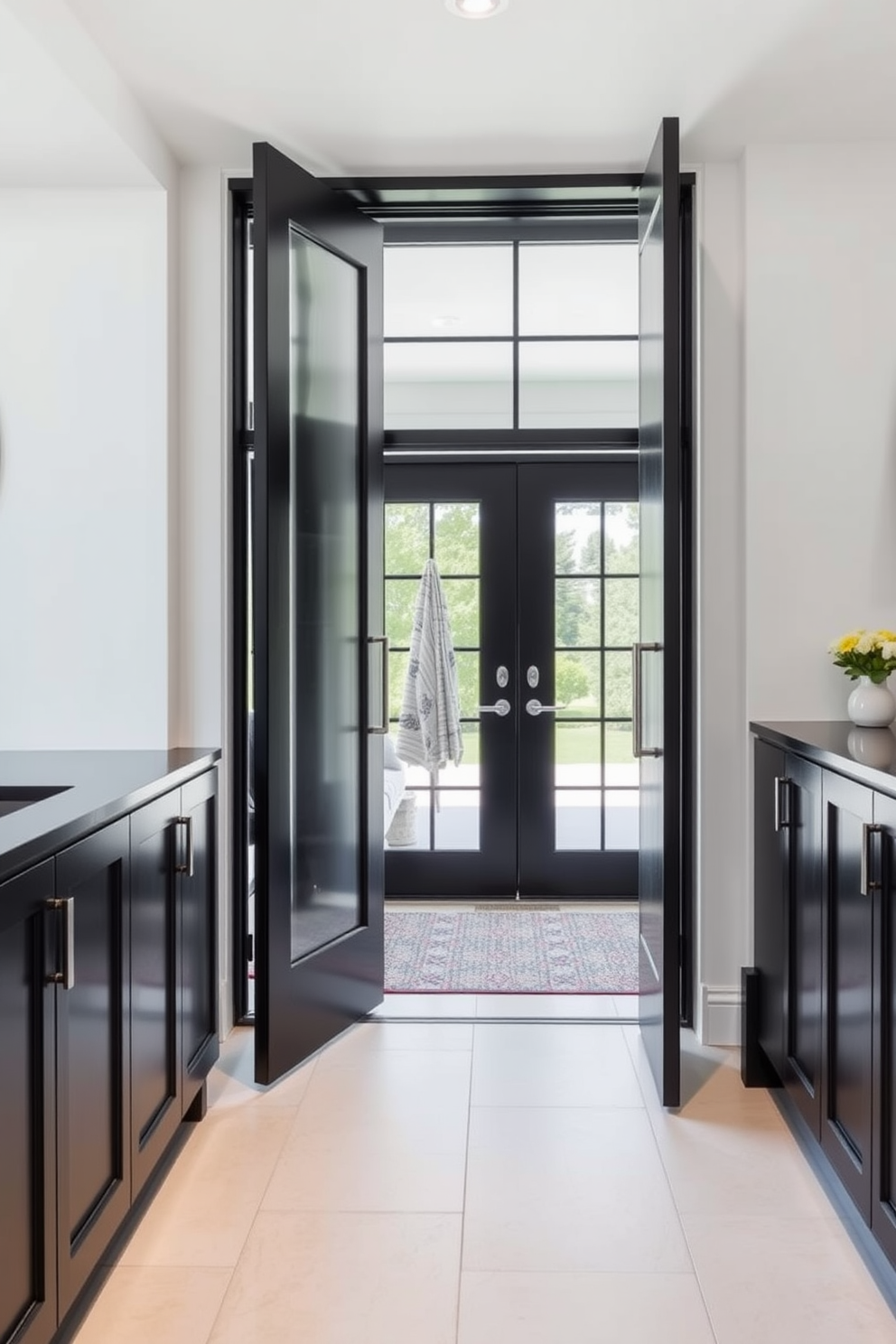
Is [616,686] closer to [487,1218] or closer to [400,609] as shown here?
[400,609]

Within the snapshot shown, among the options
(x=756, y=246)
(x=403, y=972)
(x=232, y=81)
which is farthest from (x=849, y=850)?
(x=232, y=81)

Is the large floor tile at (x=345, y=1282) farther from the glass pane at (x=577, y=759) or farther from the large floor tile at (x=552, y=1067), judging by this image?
the glass pane at (x=577, y=759)

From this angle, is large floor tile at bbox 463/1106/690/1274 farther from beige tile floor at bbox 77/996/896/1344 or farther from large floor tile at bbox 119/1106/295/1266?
large floor tile at bbox 119/1106/295/1266

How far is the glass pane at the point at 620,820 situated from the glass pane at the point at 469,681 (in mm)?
A: 714

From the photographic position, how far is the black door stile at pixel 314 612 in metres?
2.65

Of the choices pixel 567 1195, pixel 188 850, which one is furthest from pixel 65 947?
pixel 567 1195

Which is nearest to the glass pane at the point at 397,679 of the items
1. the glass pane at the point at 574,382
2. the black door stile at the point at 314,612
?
the glass pane at the point at 574,382

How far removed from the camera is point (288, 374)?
2.76 m

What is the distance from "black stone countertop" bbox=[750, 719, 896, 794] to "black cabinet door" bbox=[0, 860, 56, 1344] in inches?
54.2

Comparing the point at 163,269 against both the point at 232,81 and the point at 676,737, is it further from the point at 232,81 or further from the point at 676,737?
the point at 676,737

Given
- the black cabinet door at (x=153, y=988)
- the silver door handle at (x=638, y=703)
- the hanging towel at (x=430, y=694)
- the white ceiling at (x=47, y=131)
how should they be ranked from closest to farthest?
the black cabinet door at (x=153, y=988)
the white ceiling at (x=47, y=131)
the silver door handle at (x=638, y=703)
the hanging towel at (x=430, y=694)

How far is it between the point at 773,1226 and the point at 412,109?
276 cm

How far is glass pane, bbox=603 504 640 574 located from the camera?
4.55 metres

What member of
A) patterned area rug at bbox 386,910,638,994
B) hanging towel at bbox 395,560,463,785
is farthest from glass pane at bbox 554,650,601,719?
patterned area rug at bbox 386,910,638,994
